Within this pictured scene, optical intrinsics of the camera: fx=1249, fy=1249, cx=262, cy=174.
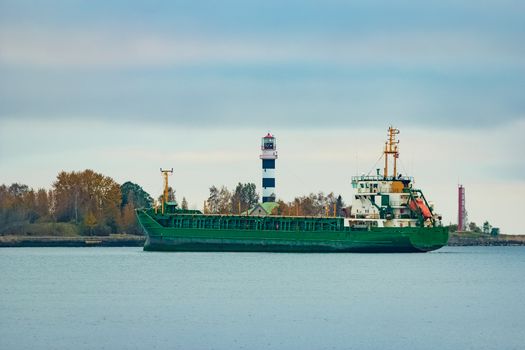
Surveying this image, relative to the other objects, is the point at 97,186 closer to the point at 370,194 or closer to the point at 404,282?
the point at 370,194

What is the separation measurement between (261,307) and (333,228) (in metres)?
43.9

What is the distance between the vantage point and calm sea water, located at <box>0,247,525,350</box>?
4459 cm

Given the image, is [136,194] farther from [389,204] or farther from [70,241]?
[389,204]

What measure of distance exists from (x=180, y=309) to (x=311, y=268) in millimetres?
30775

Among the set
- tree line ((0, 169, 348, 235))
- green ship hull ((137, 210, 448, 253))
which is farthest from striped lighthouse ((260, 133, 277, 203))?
green ship hull ((137, 210, 448, 253))

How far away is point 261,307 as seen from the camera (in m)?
55.6

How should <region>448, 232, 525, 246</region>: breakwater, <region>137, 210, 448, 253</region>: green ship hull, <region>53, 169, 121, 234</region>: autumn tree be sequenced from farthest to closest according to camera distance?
1. <region>448, 232, 525, 246</region>: breakwater
2. <region>53, 169, 121, 234</region>: autumn tree
3. <region>137, 210, 448, 253</region>: green ship hull

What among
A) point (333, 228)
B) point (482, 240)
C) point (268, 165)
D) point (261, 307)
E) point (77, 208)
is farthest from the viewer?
point (482, 240)

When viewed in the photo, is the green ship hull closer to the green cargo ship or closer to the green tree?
the green cargo ship

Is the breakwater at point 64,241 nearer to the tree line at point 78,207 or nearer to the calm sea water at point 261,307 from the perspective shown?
the tree line at point 78,207

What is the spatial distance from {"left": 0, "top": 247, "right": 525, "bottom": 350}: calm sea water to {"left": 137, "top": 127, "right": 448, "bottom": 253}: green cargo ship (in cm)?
823

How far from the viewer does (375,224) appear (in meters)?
98.5

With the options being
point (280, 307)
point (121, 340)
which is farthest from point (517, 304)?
A: point (121, 340)

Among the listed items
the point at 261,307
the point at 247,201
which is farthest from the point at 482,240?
the point at 261,307
